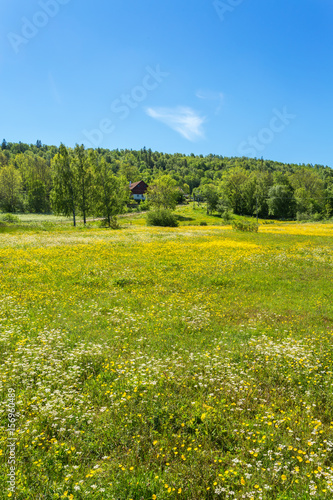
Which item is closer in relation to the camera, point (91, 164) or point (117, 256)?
point (117, 256)

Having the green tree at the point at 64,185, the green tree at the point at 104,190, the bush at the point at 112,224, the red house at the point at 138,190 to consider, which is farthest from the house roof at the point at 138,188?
the bush at the point at 112,224

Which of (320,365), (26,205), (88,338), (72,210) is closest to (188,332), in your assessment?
(88,338)

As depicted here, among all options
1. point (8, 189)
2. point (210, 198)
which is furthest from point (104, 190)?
point (210, 198)

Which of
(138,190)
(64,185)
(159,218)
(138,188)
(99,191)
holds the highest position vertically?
(138,188)

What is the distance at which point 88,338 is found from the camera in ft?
32.5

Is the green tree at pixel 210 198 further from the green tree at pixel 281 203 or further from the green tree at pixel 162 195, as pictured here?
the green tree at pixel 281 203

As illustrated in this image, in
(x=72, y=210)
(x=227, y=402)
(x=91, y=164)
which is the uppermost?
(x=91, y=164)

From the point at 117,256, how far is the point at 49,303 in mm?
12441

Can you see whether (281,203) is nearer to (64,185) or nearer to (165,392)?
(64,185)

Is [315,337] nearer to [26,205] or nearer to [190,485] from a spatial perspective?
[190,485]

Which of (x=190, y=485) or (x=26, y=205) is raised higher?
(x=26, y=205)

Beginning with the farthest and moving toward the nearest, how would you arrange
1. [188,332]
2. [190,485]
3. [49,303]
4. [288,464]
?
[49,303] < [188,332] < [288,464] < [190,485]

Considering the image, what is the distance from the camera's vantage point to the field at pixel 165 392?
4.74 metres

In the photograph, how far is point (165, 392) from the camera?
22.9ft
